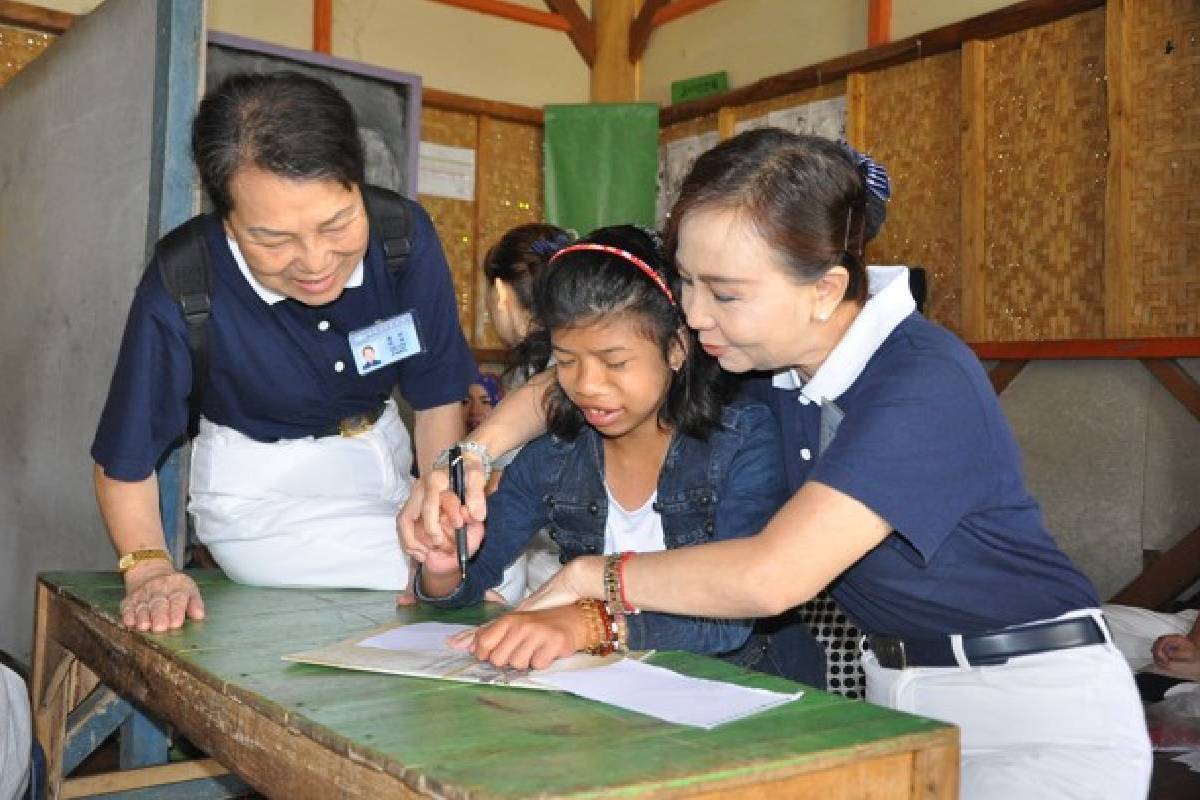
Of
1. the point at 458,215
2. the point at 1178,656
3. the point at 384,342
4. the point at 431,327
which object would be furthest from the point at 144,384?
the point at 458,215

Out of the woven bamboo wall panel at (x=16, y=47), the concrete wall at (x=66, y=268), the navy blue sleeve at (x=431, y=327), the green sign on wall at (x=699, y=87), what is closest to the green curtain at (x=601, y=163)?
the green sign on wall at (x=699, y=87)

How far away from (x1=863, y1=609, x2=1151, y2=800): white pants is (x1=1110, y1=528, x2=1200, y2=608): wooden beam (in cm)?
326

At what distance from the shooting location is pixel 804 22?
6109mm

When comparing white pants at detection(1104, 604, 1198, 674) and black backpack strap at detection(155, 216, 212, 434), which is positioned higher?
black backpack strap at detection(155, 216, 212, 434)

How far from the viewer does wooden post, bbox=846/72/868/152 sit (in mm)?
5680

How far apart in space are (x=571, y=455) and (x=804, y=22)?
482 cm

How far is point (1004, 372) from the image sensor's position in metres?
5.05

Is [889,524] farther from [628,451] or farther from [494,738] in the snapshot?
[628,451]

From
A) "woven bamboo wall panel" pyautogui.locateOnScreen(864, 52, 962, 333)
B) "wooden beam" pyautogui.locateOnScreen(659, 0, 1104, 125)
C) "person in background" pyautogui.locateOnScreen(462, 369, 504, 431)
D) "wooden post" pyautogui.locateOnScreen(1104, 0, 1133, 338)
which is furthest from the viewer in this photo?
"woven bamboo wall panel" pyautogui.locateOnScreen(864, 52, 962, 333)

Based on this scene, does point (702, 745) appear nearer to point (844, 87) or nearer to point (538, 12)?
point (844, 87)

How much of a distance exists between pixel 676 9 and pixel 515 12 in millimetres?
994

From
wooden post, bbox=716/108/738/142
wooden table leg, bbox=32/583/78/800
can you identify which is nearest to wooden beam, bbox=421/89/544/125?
wooden post, bbox=716/108/738/142

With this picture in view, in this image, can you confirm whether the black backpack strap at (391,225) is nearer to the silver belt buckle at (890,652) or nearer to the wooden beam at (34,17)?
the silver belt buckle at (890,652)

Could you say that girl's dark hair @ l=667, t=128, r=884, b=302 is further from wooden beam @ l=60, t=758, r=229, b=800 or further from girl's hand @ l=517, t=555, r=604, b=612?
wooden beam @ l=60, t=758, r=229, b=800
